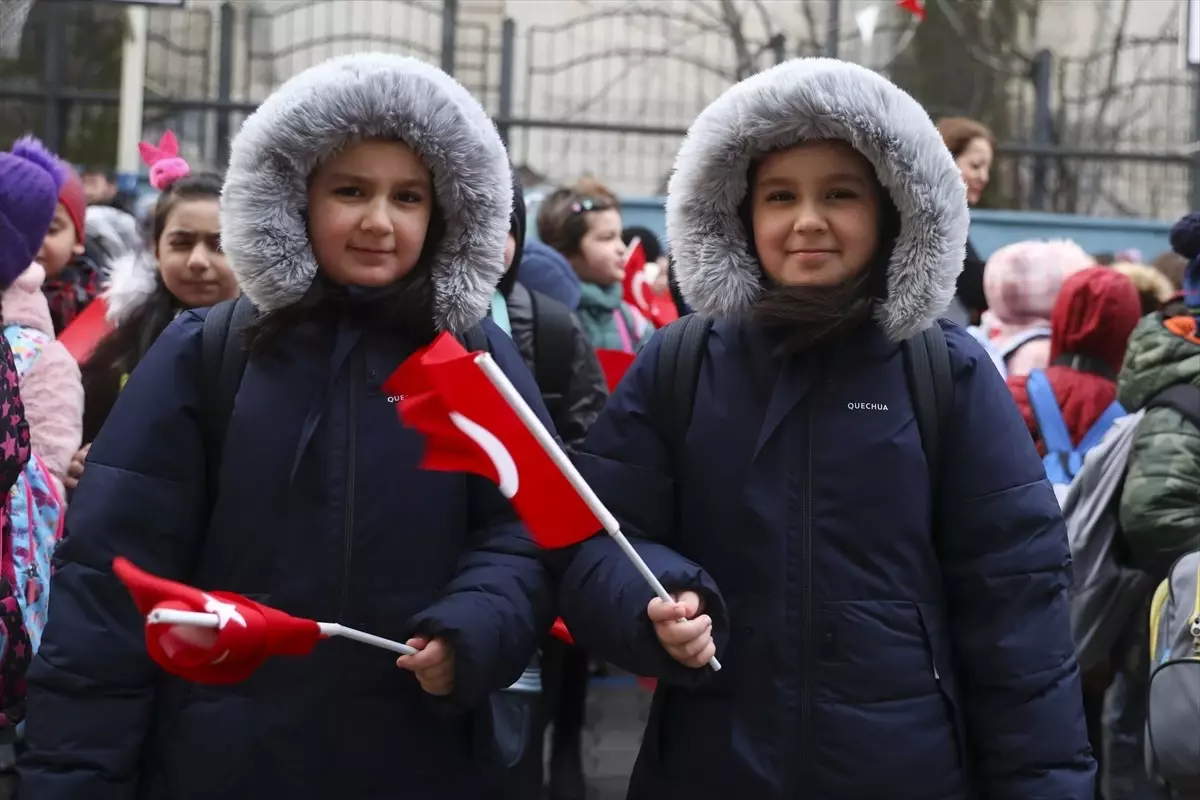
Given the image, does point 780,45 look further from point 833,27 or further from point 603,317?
point 603,317

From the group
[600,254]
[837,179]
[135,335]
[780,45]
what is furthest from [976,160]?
[780,45]

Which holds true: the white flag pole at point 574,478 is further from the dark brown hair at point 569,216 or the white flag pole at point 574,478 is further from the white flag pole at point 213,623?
the dark brown hair at point 569,216

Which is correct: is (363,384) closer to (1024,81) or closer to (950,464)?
(950,464)

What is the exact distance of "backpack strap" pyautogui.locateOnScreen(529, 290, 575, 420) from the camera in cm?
489

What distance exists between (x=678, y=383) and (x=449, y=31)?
947 centimetres

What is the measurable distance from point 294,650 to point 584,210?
13.8ft

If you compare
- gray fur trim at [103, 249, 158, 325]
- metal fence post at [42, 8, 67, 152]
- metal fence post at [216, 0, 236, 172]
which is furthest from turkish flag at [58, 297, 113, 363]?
metal fence post at [42, 8, 67, 152]

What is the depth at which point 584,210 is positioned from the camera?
6531mm

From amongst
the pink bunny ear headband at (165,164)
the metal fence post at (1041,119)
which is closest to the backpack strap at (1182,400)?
the pink bunny ear headband at (165,164)

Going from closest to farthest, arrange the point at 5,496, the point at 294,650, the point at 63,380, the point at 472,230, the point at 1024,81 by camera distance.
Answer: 1. the point at 294,650
2. the point at 472,230
3. the point at 5,496
4. the point at 63,380
5. the point at 1024,81

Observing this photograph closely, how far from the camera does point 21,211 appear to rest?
139 inches

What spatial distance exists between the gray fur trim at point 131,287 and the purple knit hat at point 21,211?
0.76m

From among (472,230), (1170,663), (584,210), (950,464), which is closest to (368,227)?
(472,230)

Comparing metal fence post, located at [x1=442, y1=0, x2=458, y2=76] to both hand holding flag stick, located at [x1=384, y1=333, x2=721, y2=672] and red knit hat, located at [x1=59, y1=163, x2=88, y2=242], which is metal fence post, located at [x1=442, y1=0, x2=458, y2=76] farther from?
hand holding flag stick, located at [x1=384, y1=333, x2=721, y2=672]
